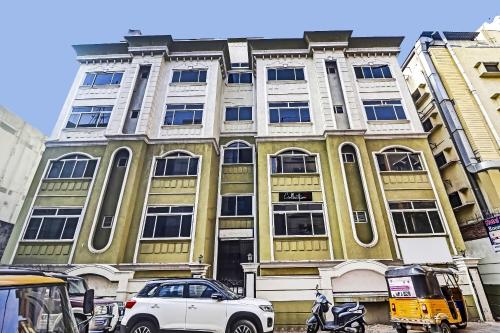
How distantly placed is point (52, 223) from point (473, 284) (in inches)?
812

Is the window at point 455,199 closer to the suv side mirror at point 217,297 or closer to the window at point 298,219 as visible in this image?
the window at point 298,219

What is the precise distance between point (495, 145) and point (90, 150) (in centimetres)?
2390

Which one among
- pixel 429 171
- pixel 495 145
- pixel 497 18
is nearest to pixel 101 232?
pixel 429 171

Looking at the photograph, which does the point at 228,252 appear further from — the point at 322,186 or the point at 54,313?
the point at 54,313

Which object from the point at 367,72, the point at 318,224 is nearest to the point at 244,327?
the point at 318,224

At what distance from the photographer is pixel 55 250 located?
44.2ft

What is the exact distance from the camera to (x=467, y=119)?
1656cm

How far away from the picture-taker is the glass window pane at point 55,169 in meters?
15.7

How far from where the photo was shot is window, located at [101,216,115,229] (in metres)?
13.9

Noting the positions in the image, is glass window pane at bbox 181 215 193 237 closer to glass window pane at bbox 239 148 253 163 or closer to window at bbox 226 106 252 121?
glass window pane at bbox 239 148 253 163

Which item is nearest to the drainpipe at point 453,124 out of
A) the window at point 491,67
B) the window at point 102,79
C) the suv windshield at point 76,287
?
the window at point 491,67

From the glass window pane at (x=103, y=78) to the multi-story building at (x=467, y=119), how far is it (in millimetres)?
21757

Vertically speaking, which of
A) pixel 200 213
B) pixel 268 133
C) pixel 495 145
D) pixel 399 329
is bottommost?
pixel 399 329

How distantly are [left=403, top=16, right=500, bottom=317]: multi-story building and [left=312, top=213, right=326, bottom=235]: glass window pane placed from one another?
753cm
